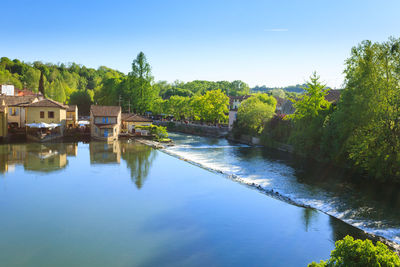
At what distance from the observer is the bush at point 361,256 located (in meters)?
8.09

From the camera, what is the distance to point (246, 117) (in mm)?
57312

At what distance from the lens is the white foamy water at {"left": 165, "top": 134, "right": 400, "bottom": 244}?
18.7 metres

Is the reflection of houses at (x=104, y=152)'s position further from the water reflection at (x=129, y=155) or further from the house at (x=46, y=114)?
the house at (x=46, y=114)

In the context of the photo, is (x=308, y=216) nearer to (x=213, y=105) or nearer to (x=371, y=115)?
(x=371, y=115)

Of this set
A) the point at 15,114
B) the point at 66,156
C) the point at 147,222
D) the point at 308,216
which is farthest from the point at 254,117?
the point at 147,222

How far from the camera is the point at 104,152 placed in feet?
131

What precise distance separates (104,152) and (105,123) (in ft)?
45.7

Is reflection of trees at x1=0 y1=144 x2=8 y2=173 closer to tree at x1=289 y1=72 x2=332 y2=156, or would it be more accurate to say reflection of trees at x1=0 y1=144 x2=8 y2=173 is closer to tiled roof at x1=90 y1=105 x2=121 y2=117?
tiled roof at x1=90 y1=105 x2=121 y2=117

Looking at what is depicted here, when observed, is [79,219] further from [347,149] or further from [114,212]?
[347,149]

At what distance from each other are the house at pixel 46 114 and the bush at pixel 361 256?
158 feet

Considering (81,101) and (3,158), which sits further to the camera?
(81,101)

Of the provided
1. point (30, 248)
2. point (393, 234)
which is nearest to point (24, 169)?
point (30, 248)

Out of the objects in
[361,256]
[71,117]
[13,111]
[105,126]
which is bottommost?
[361,256]

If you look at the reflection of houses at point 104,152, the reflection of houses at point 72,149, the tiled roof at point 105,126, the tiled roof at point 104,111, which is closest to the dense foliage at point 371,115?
the reflection of houses at point 104,152
